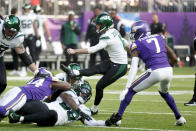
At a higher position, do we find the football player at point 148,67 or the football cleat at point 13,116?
the football player at point 148,67

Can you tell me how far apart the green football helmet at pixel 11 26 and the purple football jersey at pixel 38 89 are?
31.6 inches

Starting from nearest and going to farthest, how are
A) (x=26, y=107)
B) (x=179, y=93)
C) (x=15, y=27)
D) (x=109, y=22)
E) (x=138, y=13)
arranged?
1. (x=26, y=107)
2. (x=15, y=27)
3. (x=109, y=22)
4. (x=179, y=93)
5. (x=138, y=13)

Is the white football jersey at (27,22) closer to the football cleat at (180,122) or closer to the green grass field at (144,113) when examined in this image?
the green grass field at (144,113)

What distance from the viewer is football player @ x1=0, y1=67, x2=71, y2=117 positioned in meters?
7.22

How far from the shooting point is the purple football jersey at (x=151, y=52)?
7738mm

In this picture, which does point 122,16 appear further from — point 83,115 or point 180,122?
point 83,115

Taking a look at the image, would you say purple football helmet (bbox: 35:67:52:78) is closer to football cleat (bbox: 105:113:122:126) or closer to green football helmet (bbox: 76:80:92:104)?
green football helmet (bbox: 76:80:92:104)

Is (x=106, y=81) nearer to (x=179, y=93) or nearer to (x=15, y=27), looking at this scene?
(x=15, y=27)

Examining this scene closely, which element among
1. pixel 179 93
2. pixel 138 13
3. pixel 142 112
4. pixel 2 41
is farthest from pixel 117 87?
pixel 138 13

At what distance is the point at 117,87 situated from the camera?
14.6m

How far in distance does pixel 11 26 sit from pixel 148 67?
1.87 m

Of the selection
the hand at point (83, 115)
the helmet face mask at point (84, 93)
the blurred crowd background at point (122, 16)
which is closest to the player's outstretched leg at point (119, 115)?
the hand at point (83, 115)

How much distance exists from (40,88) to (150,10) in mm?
15770

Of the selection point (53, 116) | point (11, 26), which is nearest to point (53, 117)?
point (53, 116)
